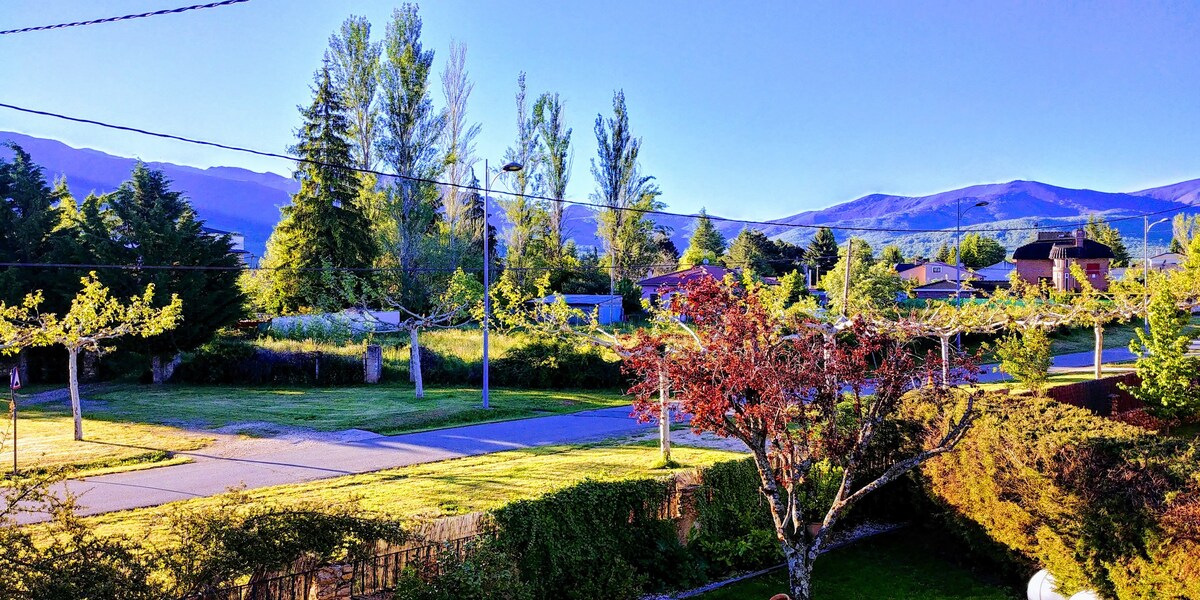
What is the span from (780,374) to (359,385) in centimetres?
2207

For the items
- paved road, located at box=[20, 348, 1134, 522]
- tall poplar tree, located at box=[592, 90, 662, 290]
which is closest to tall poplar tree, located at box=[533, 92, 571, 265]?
tall poplar tree, located at box=[592, 90, 662, 290]

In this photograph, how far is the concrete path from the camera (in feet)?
38.8

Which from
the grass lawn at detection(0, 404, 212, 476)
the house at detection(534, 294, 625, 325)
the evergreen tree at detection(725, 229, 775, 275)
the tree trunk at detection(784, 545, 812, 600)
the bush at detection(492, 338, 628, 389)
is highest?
the evergreen tree at detection(725, 229, 775, 275)

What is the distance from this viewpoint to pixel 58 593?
17.7 ft

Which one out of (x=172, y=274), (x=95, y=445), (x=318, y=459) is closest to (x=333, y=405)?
(x=95, y=445)

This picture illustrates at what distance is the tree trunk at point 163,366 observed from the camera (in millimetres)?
28516

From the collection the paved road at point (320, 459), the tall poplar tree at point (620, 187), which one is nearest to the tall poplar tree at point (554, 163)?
the tall poplar tree at point (620, 187)

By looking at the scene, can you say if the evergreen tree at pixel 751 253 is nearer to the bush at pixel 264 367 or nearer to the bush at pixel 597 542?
the bush at pixel 264 367

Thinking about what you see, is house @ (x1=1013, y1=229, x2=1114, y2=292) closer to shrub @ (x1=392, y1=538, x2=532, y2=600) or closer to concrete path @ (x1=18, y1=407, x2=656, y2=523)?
concrete path @ (x1=18, y1=407, x2=656, y2=523)

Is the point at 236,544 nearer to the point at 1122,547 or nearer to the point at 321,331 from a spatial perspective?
the point at 1122,547

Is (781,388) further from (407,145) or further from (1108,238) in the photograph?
(1108,238)

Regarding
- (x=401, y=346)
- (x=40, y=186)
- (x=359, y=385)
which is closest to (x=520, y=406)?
(x=359, y=385)

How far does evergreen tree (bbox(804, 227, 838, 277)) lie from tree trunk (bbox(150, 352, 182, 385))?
182ft

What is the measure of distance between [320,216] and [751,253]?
41.9 meters
